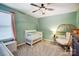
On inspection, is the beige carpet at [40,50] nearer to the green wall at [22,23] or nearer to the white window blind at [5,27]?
the green wall at [22,23]

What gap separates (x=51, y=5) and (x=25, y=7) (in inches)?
15.3

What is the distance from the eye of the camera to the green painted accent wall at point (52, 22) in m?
1.52

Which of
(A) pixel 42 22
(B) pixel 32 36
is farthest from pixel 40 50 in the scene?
(A) pixel 42 22

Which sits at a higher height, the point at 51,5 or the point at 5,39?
the point at 51,5

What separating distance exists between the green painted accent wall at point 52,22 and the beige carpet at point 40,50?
150 millimetres

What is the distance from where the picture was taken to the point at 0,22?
1.51 metres

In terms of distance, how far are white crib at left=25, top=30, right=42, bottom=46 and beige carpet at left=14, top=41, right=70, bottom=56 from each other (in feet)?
0.21

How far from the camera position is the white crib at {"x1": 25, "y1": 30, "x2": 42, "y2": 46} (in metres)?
1.58

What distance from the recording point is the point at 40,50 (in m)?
1.57

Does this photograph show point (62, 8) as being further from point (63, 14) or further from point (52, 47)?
point (52, 47)

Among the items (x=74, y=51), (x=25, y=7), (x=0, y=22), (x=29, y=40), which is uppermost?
(x=25, y=7)

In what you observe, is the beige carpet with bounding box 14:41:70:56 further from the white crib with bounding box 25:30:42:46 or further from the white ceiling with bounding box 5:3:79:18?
the white ceiling with bounding box 5:3:79:18

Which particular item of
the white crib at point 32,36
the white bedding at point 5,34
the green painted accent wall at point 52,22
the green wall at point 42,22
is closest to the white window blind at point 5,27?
the white bedding at point 5,34

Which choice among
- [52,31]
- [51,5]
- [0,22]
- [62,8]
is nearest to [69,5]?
[62,8]
